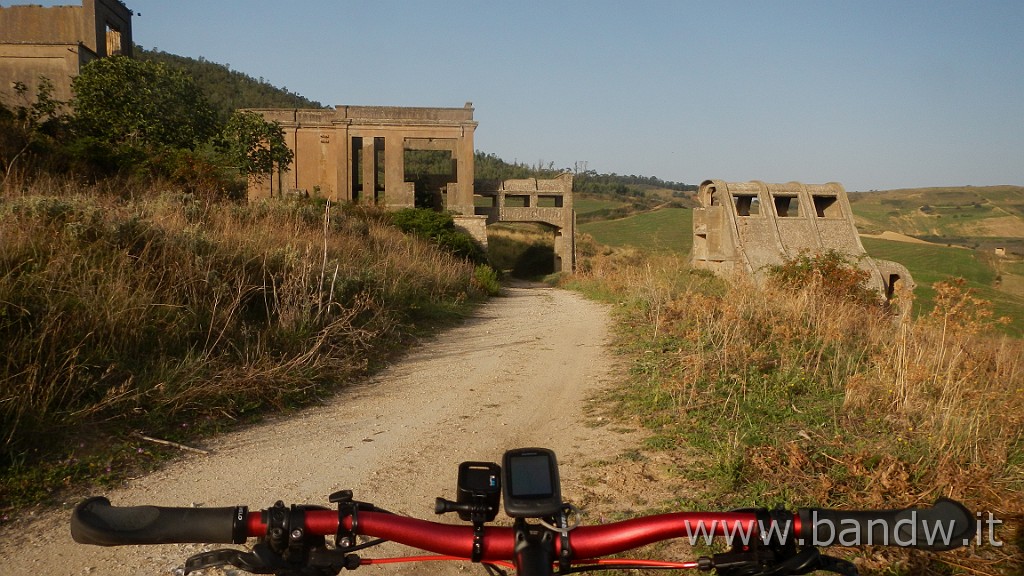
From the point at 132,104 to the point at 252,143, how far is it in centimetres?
433

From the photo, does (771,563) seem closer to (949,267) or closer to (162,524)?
(162,524)

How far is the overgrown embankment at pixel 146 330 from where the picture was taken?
4.80m

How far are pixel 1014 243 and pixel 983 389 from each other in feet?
145

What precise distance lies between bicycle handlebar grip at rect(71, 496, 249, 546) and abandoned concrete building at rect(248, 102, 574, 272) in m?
28.1

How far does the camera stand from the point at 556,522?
1797 mm

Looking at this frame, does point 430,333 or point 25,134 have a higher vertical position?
point 25,134

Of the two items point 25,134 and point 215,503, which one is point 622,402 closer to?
point 215,503

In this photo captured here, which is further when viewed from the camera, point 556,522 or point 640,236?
point 640,236

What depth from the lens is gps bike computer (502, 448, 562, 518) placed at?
5.45ft

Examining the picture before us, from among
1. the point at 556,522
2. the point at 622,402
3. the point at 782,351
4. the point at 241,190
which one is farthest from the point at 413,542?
the point at 241,190

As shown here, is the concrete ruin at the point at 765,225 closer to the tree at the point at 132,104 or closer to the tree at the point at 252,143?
the tree at the point at 252,143

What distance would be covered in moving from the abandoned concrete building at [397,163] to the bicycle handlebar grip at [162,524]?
2813 cm

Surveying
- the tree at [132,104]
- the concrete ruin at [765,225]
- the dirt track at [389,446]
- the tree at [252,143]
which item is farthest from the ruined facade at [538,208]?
the dirt track at [389,446]

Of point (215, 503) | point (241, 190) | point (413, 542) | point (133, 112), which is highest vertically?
point (133, 112)
